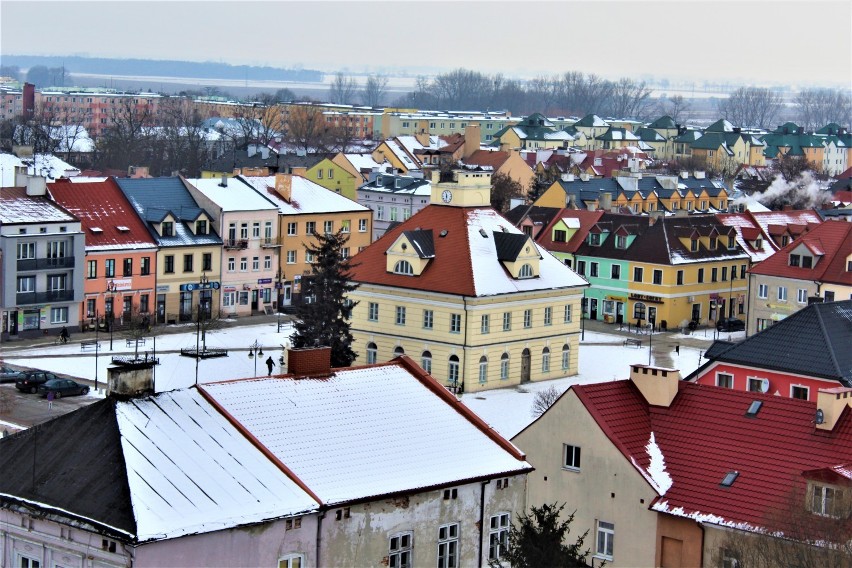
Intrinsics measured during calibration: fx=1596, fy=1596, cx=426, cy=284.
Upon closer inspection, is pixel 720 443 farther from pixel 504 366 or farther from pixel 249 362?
pixel 249 362

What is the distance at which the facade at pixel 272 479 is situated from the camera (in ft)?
74.3

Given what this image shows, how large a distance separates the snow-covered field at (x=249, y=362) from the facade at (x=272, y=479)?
18.8 metres

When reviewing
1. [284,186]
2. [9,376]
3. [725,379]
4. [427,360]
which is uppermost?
[284,186]

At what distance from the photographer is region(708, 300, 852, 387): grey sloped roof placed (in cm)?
4041

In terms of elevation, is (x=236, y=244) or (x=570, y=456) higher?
(x=236, y=244)

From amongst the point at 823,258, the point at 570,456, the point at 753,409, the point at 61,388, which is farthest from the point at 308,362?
the point at 823,258

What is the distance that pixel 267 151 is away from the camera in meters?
106

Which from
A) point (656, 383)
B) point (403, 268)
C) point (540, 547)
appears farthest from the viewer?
point (403, 268)

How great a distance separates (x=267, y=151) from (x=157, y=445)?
8263 cm

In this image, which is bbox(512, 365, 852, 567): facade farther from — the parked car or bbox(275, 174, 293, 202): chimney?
bbox(275, 174, 293, 202): chimney

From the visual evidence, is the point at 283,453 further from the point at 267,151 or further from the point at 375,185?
the point at 267,151

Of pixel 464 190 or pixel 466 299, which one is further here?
pixel 464 190

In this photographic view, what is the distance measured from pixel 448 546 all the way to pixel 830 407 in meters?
7.89

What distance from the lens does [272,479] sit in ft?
79.9
